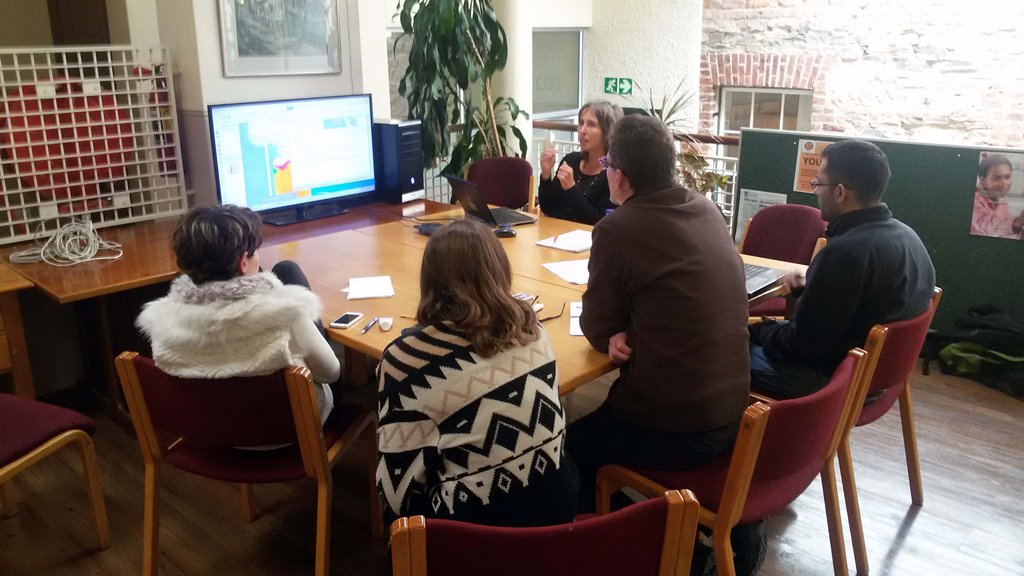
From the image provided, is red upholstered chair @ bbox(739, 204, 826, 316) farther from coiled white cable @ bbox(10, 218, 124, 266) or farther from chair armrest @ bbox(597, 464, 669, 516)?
coiled white cable @ bbox(10, 218, 124, 266)

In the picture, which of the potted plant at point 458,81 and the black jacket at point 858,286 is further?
the potted plant at point 458,81

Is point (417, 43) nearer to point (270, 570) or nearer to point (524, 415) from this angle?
point (270, 570)

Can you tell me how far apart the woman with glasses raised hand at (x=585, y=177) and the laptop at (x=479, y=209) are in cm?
25

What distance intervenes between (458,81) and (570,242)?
6.15 ft

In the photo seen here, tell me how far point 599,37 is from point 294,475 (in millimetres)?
4991

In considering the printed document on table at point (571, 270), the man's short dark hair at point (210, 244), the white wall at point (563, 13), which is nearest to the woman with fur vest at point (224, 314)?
the man's short dark hair at point (210, 244)

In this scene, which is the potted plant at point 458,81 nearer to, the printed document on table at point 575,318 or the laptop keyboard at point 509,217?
the laptop keyboard at point 509,217

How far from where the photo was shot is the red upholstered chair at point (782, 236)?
2.99 meters

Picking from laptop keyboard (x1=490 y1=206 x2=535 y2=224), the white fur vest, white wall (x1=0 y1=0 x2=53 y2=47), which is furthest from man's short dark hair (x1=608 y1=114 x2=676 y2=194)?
white wall (x1=0 y1=0 x2=53 y2=47)

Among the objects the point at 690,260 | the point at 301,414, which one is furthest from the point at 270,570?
the point at 690,260

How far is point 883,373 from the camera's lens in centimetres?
204

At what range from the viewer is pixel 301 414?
173 centimetres

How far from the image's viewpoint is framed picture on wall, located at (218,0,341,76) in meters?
3.22

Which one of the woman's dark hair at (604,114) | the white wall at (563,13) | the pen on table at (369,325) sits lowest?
the pen on table at (369,325)
